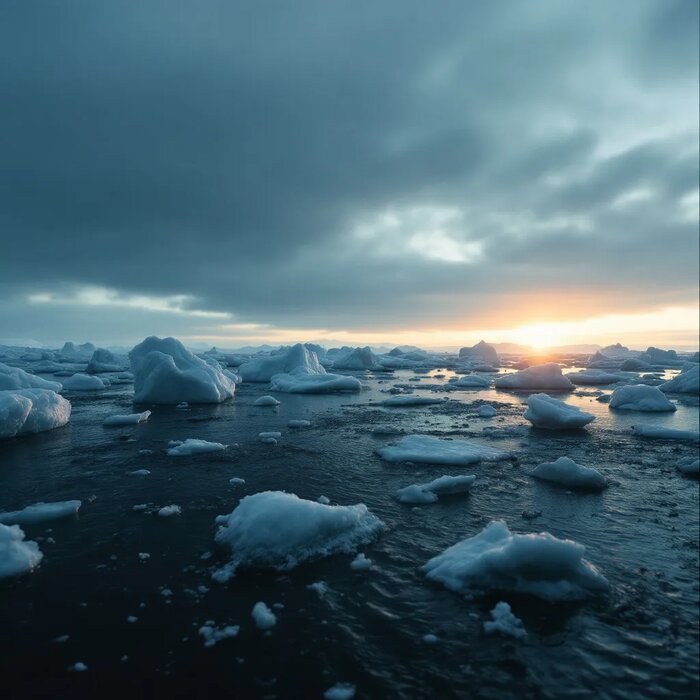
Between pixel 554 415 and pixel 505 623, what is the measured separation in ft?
41.9

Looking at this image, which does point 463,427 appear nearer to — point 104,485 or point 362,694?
point 104,485

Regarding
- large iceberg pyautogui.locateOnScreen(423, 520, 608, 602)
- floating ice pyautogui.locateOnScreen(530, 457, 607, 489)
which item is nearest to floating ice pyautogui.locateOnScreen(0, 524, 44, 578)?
large iceberg pyautogui.locateOnScreen(423, 520, 608, 602)

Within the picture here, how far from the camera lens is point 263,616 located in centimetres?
500

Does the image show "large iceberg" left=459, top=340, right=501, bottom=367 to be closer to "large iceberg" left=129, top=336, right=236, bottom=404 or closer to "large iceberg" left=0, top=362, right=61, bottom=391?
"large iceberg" left=129, top=336, right=236, bottom=404

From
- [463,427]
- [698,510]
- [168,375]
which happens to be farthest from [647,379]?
[168,375]

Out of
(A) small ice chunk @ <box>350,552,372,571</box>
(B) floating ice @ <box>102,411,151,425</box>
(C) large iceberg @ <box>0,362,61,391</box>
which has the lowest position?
(A) small ice chunk @ <box>350,552,372,571</box>

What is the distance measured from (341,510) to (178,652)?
3.15 m

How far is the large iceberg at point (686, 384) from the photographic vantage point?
2875cm

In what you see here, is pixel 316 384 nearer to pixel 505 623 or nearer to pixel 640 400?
pixel 640 400

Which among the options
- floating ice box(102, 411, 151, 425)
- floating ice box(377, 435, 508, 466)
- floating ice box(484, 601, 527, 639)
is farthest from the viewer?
floating ice box(102, 411, 151, 425)

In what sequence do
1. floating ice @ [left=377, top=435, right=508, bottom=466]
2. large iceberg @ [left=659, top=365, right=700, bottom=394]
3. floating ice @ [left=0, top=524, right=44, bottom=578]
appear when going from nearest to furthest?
floating ice @ [left=0, top=524, right=44, bottom=578] < floating ice @ [left=377, top=435, right=508, bottom=466] < large iceberg @ [left=659, top=365, right=700, bottom=394]

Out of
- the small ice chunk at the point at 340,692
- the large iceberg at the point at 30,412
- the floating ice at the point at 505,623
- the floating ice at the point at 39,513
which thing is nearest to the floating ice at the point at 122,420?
the large iceberg at the point at 30,412

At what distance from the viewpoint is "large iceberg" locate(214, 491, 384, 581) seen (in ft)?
20.8

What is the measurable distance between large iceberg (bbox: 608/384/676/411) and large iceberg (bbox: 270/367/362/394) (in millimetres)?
16248
